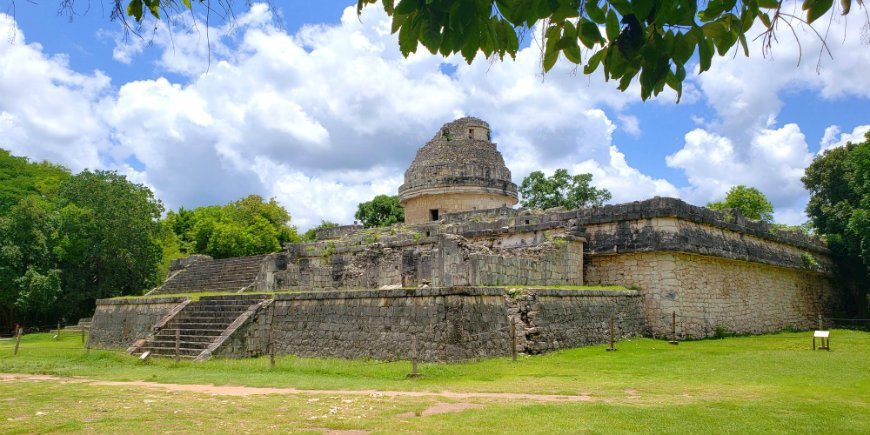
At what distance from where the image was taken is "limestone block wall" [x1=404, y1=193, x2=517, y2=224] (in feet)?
85.6

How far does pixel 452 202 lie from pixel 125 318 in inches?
467

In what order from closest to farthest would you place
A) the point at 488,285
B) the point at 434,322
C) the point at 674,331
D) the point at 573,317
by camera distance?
1. the point at 434,322
2. the point at 573,317
3. the point at 488,285
4. the point at 674,331

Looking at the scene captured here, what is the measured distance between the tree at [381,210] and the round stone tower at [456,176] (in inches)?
909

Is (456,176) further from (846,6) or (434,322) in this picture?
(846,6)

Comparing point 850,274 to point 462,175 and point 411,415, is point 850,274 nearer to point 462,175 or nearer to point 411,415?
point 462,175

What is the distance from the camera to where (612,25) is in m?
4.02

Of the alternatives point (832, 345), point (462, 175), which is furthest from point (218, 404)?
point (462, 175)

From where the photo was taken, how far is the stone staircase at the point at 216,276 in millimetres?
24531

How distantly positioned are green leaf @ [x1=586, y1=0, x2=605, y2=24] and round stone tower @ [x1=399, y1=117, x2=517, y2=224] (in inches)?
861

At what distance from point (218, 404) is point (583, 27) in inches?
284

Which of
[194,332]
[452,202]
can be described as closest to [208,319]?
[194,332]

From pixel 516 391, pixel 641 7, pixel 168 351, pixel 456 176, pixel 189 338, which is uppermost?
pixel 456 176

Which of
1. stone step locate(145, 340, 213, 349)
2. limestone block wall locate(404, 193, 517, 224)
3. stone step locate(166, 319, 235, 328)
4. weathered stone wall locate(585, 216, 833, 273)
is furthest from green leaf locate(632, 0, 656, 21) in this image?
limestone block wall locate(404, 193, 517, 224)

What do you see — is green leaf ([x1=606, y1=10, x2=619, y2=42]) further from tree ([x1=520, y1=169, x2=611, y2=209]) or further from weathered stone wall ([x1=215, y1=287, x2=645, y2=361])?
tree ([x1=520, y1=169, x2=611, y2=209])
